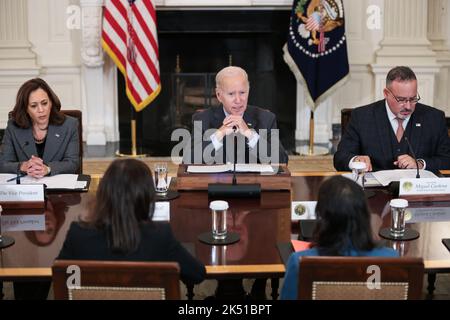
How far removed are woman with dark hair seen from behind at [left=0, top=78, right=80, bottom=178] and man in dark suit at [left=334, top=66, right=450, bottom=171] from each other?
4.69ft

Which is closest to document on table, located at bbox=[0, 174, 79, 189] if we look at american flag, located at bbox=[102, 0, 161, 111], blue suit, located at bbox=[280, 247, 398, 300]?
blue suit, located at bbox=[280, 247, 398, 300]

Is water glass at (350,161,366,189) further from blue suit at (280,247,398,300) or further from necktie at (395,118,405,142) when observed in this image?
blue suit at (280,247,398,300)

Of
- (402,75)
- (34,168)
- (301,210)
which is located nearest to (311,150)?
(402,75)

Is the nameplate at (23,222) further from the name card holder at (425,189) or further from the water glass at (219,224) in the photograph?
the name card holder at (425,189)

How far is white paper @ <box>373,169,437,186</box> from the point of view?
3.20 metres

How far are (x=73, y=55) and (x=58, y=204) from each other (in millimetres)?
4412

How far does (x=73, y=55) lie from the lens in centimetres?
707

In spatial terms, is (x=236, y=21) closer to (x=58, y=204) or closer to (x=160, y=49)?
(x=160, y=49)

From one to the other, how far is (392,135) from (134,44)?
3.44m

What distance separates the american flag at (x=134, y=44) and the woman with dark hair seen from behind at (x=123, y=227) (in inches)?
182

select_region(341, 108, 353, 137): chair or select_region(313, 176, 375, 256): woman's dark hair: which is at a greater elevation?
select_region(341, 108, 353, 137): chair

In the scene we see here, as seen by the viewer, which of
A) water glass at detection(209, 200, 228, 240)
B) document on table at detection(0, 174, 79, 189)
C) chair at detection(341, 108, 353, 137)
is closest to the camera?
water glass at detection(209, 200, 228, 240)
